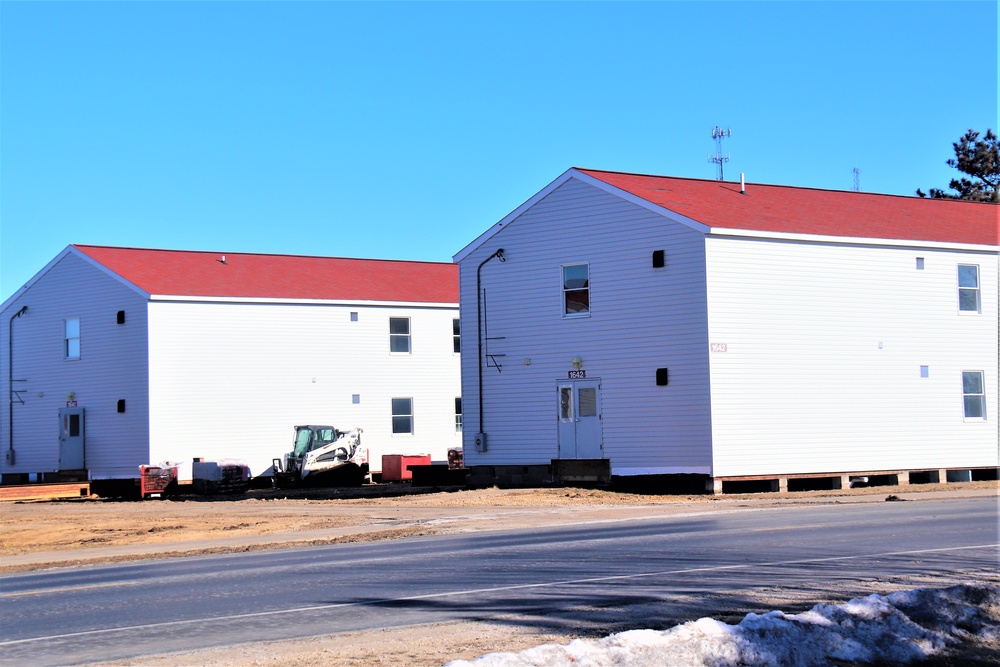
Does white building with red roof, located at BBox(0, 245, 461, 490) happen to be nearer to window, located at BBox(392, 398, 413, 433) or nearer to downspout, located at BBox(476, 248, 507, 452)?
window, located at BBox(392, 398, 413, 433)

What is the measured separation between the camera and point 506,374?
33906 mm

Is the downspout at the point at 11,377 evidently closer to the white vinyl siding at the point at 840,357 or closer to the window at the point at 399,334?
the window at the point at 399,334

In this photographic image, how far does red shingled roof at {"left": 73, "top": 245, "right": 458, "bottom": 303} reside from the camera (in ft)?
136

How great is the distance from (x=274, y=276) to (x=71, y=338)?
752 centimetres

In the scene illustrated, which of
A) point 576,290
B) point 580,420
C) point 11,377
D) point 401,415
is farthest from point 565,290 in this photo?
point 11,377

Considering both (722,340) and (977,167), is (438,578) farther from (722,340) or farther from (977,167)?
(977,167)

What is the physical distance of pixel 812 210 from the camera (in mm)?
34594

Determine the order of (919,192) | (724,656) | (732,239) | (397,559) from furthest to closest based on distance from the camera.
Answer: (919,192), (732,239), (397,559), (724,656)

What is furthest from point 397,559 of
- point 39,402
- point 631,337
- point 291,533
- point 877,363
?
point 39,402

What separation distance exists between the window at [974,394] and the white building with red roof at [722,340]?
6 centimetres

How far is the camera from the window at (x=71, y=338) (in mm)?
41919

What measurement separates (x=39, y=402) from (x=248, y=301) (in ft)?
28.3

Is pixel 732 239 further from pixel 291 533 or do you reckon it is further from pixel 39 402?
pixel 39 402

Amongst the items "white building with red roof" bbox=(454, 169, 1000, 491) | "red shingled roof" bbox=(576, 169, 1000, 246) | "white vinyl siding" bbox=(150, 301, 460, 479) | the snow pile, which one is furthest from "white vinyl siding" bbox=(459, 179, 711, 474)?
the snow pile
